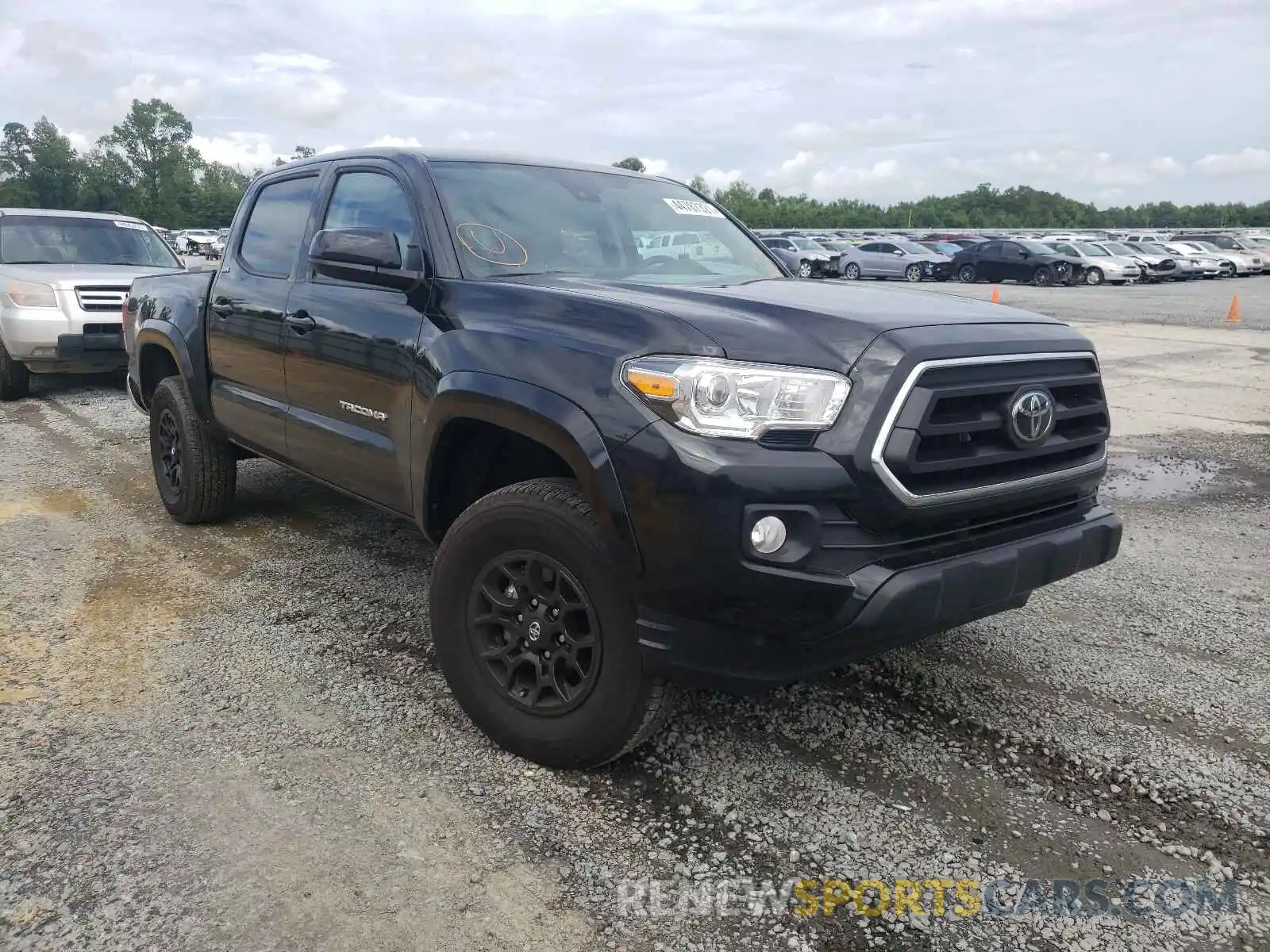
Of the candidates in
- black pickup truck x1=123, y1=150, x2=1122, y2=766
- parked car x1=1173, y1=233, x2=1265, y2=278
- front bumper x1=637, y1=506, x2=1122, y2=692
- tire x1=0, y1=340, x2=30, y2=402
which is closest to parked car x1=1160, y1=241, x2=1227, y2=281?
parked car x1=1173, y1=233, x2=1265, y2=278

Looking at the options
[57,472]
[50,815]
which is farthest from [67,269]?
[50,815]

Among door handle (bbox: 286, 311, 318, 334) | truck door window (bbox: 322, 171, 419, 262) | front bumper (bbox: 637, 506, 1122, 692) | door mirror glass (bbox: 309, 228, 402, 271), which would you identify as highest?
truck door window (bbox: 322, 171, 419, 262)

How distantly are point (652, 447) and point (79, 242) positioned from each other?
33.0 ft

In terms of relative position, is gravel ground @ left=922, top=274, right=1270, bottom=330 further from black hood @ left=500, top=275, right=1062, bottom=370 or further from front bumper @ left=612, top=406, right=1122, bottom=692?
front bumper @ left=612, top=406, right=1122, bottom=692

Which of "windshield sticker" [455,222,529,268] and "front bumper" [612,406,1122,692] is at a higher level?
"windshield sticker" [455,222,529,268]

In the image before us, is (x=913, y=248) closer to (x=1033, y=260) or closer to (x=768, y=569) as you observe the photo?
(x=1033, y=260)

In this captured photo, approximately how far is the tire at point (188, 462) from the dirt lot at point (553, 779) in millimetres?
548

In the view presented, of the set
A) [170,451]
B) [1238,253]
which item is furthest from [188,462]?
[1238,253]

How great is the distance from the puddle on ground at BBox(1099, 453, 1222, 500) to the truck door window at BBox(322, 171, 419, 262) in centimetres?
464

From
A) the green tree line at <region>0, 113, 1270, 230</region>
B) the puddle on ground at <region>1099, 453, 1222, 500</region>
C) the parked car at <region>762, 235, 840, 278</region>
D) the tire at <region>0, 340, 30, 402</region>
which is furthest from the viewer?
the green tree line at <region>0, 113, 1270, 230</region>

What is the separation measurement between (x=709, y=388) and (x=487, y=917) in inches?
55.0

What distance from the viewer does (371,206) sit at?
12.9 ft

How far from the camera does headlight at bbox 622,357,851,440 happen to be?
246 centimetres

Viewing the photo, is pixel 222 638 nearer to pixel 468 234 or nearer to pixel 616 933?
pixel 468 234
